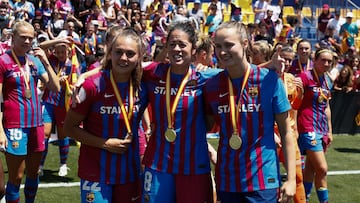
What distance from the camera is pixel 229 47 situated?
3.87 meters

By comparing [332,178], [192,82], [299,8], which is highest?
[299,8]

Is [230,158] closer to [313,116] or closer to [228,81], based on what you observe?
[228,81]

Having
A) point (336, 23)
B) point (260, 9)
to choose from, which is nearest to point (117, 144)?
point (260, 9)

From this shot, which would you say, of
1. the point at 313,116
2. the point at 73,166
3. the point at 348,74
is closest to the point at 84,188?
the point at 313,116

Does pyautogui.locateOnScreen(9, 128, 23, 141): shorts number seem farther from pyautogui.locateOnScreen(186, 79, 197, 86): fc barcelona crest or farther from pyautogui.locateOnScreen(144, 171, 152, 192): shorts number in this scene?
pyautogui.locateOnScreen(186, 79, 197, 86): fc barcelona crest

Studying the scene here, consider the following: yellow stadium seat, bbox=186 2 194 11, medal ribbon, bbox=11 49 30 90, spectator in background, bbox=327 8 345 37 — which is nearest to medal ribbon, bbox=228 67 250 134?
medal ribbon, bbox=11 49 30 90

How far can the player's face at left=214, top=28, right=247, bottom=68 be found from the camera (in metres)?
3.87

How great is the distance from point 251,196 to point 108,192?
1.01 meters

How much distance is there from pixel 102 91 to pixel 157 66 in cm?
46

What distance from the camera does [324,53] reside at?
6.73 m

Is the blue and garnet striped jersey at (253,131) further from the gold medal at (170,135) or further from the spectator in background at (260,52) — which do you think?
the spectator in background at (260,52)

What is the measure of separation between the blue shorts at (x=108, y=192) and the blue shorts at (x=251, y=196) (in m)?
0.65

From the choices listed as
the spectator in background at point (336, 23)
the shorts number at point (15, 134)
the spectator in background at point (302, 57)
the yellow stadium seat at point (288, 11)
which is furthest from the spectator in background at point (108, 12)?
the shorts number at point (15, 134)

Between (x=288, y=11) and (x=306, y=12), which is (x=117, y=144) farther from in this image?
(x=306, y=12)
